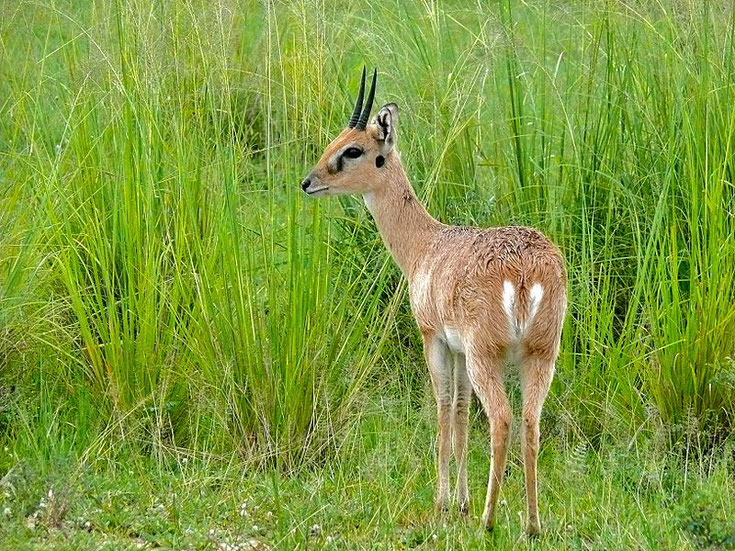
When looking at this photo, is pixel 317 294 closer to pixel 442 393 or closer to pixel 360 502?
pixel 442 393

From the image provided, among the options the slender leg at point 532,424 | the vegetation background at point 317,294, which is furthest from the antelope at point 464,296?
the vegetation background at point 317,294

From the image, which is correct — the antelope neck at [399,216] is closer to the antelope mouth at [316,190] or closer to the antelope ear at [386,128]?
the antelope ear at [386,128]

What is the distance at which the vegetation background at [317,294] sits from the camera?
550 centimetres

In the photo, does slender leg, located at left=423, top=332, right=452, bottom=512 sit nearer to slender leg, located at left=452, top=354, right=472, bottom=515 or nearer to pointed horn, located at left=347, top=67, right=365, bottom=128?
slender leg, located at left=452, top=354, right=472, bottom=515

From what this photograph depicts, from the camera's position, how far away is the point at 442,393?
5.59 metres

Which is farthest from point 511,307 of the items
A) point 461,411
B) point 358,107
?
point 358,107

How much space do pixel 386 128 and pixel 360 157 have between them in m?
0.17

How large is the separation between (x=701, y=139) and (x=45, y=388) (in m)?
3.13

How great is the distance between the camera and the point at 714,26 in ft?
21.7

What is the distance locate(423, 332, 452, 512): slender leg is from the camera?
5544 millimetres

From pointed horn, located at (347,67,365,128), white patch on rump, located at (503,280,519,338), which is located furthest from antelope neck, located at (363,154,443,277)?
white patch on rump, located at (503,280,519,338)

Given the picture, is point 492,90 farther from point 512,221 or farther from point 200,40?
point 200,40

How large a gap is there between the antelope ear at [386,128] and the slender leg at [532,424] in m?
1.32

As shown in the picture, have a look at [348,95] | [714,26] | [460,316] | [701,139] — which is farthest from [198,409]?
[714,26]
